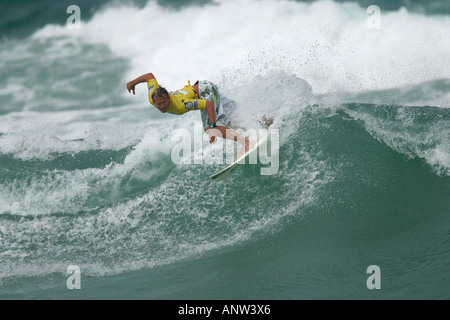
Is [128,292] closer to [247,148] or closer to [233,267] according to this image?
[233,267]

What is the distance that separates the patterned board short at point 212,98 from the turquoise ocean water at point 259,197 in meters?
0.42

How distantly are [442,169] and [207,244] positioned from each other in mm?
3218

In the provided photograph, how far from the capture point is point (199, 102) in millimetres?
5840

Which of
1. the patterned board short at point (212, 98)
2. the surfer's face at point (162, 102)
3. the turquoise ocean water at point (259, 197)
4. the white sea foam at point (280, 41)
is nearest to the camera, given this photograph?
the turquoise ocean water at point (259, 197)

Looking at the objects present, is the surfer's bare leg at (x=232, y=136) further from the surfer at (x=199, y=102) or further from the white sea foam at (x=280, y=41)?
the white sea foam at (x=280, y=41)

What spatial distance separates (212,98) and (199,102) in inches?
17.9

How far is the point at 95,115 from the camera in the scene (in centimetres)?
1165

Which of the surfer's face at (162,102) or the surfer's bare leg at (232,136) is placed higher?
the surfer's face at (162,102)

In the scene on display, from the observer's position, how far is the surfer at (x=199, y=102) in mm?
5598

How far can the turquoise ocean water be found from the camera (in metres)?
4.68

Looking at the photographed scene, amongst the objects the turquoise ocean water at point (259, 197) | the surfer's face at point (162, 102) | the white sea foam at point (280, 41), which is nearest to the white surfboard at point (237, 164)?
the turquoise ocean water at point (259, 197)

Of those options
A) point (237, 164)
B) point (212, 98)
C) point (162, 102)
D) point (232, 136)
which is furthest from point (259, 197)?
point (162, 102)

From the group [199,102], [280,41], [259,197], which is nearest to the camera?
[199,102]

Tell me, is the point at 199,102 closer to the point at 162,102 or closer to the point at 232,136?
the point at 162,102
